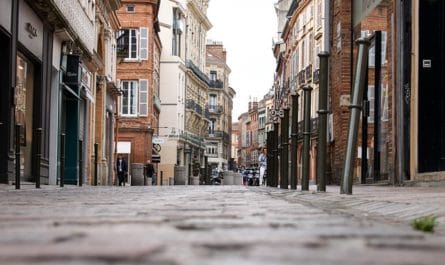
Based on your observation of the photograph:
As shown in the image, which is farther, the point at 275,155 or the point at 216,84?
the point at 216,84

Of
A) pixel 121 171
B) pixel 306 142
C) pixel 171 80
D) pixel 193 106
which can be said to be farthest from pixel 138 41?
pixel 306 142

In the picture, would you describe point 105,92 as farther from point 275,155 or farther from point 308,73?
point 275,155

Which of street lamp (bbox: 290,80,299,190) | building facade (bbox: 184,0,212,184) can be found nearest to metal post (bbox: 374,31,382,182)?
street lamp (bbox: 290,80,299,190)

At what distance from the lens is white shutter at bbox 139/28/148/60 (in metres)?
58.9

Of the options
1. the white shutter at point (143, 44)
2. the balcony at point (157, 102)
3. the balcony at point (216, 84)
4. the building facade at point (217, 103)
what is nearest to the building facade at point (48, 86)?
the white shutter at point (143, 44)

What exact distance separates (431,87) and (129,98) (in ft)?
152

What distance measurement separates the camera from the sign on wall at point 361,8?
19825mm

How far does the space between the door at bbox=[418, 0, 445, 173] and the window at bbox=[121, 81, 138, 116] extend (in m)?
45.2

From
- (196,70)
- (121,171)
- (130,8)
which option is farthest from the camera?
(196,70)

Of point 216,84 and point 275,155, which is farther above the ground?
A: point 216,84

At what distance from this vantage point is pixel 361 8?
21406 millimetres

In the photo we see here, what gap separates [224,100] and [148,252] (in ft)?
402

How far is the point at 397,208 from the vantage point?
21.6 ft

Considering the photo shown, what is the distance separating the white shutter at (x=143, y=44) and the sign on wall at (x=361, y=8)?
1480 inches
